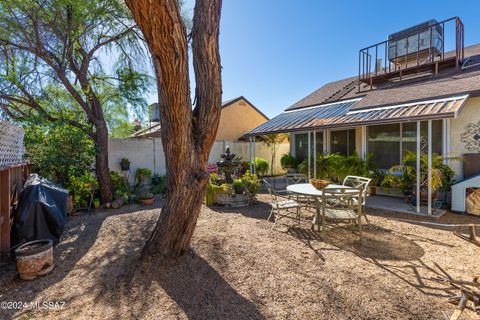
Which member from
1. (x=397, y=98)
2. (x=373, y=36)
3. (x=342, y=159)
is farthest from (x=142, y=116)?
(x=373, y=36)

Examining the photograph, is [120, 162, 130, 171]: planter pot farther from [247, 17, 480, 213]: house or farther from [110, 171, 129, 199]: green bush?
[247, 17, 480, 213]: house

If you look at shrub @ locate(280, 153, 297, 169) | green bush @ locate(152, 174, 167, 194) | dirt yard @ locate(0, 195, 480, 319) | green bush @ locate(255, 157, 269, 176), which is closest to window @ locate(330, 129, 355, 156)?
shrub @ locate(280, 153, 297, 169)

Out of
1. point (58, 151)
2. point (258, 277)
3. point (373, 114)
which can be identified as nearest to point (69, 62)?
point (58, 151)

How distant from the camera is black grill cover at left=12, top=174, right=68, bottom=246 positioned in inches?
162

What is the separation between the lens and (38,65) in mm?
7215

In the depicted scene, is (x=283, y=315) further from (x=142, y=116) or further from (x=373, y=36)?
(x=373, y=36)

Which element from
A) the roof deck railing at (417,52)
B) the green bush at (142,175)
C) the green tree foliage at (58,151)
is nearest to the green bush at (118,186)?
the green bush at (142,175)

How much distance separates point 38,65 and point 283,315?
9181mm

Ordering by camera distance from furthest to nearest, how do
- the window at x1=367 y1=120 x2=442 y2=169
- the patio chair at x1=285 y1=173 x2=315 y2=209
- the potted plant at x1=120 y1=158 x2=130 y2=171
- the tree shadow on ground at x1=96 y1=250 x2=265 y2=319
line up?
the potted plant at x1=120 y1=158 x2=130 y2=171 → the window at x1=367 y1=120 x2=442 y2=169 → the patio chair at x1=285 y1=173 x2=315 y2=209 → the tree shadow on ground at x1=96 y1=250 x2=265 y2=319

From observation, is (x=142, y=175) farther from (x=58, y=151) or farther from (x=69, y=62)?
(x=69, y=62)

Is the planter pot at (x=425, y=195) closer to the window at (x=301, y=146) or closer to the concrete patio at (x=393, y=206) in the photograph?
the concrete patio at (x=393, y=206)

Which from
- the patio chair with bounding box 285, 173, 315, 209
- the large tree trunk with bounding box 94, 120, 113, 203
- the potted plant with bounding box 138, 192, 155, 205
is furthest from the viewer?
the potted plant with bounding box 138, 192, 155, 205

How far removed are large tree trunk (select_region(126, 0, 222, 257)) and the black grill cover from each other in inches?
84.7

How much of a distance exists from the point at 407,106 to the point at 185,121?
664 cm
